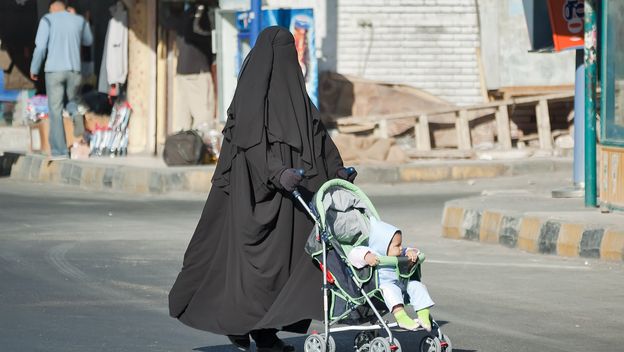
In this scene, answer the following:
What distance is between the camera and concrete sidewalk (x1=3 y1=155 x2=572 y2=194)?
1762cm

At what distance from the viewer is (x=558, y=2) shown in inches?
575

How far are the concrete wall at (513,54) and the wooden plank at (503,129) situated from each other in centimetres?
104

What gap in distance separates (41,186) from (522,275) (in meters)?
8.89

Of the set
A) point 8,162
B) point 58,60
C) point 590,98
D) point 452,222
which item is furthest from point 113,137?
point 590,98

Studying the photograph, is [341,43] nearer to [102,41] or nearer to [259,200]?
[102,41]

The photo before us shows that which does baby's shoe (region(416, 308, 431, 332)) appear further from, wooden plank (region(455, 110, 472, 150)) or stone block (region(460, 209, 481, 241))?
wooden plank (region(455, 110, 472, 150))

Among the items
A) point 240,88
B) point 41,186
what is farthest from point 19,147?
point 240,88

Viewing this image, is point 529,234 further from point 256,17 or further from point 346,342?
point 256,17

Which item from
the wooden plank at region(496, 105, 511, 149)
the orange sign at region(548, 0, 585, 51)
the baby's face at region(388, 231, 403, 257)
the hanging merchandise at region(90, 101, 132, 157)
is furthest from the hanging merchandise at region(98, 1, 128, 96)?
the baby's face at region(388, 231, 403, 257)

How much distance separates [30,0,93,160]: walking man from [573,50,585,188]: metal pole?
7.20 metres

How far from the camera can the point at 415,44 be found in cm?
2206

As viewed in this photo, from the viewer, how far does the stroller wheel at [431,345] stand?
7266mm

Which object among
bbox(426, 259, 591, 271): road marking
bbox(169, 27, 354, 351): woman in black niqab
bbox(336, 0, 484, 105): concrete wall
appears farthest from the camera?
bbox(336, 0, 484, 105): concrete wall

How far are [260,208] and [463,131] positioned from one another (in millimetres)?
13571
